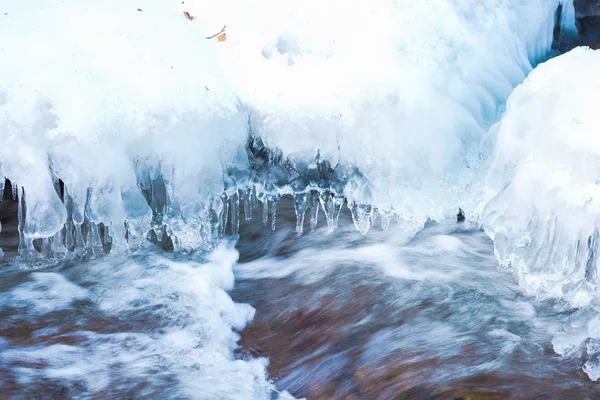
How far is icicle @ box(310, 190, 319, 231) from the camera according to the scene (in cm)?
427

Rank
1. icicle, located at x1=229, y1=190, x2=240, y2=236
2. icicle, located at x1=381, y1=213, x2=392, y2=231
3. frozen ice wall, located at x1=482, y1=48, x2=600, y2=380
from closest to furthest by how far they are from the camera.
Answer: frozen ice wall, located at x1=482, y1=48, x2=600, y2=380 < icicle, located at x1=381, y1=213, x2=392, y2=231 < icicle, located at x1=229, y1=190, x2=240, y2=236

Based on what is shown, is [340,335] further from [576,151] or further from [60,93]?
[60,93]

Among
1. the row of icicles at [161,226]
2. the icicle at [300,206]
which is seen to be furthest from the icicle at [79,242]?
the icicle at [300,206]

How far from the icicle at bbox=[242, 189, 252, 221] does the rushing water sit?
0.42ft

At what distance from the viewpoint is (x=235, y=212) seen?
4324 mm

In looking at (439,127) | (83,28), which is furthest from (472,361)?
(83,28)

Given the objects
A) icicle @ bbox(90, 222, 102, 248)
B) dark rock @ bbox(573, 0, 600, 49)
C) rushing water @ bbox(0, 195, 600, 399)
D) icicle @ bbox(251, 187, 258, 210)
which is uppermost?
dark rock @ bbox(573, 0, 600, 49)

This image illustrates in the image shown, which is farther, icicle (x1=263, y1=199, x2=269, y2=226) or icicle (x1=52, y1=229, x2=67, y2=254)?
icicle (x1=263, y1=199, x2=269, y2=226)

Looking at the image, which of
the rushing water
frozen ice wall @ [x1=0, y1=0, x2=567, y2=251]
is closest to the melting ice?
frozen ice wall @ [x1=0, y1=0, x2=567, y2=251]

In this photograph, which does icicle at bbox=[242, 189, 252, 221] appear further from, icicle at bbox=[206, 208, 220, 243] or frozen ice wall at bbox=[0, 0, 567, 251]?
icicle at bbox=[206, 208, 220, 243]

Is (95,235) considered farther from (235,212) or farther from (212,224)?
(235,212)

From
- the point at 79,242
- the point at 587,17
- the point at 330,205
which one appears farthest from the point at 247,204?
the point at 587,17

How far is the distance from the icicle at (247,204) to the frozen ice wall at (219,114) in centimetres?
12

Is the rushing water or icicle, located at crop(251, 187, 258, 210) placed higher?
icicle, located at crop(251, 187, 258, 210)
